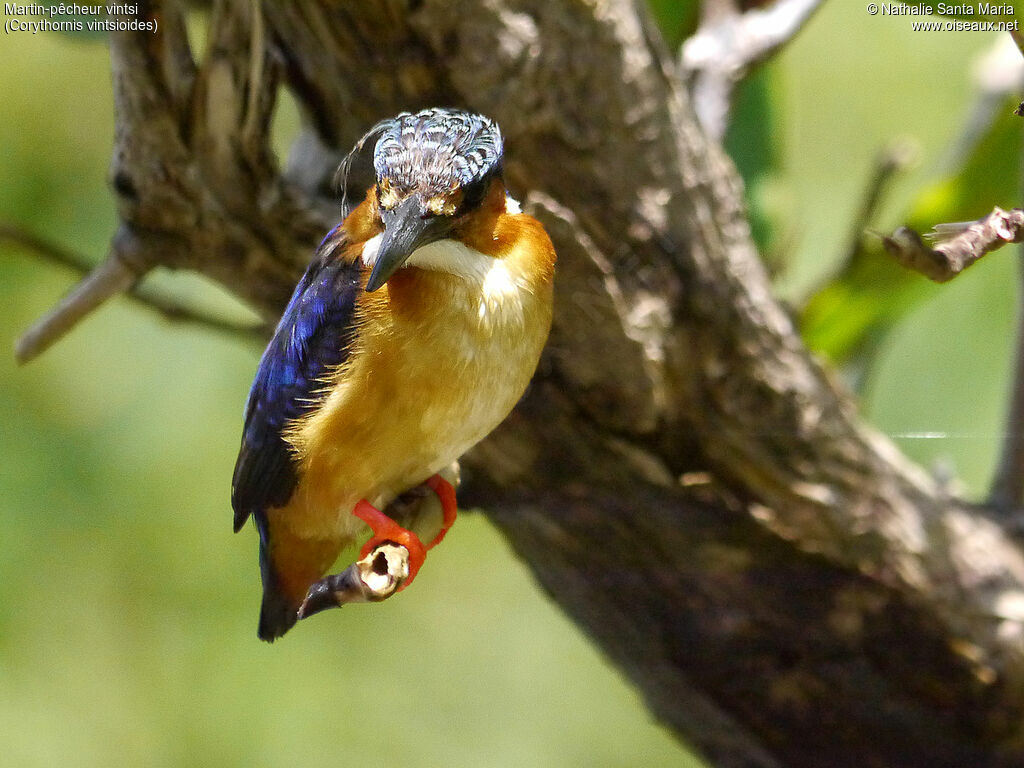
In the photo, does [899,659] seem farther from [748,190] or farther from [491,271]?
[491,271]

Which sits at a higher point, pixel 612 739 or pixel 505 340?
pixel 505 340

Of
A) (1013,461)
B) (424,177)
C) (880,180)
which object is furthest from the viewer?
(1013,461)

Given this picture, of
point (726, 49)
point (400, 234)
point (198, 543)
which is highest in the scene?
point (400, 234)

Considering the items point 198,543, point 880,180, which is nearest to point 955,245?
point 880,180

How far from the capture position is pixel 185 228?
1201 mm

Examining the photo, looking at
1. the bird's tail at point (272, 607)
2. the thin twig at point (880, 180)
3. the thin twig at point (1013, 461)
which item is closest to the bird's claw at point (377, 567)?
the bird's tail at point (272, 607)

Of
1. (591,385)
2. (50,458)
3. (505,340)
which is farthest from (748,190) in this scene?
(50,458)

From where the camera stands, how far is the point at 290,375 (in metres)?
0.98

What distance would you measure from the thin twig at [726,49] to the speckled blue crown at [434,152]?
109cm

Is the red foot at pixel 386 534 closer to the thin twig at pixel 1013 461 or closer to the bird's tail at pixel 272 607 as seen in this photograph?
the bird's tail at pixel 272 607

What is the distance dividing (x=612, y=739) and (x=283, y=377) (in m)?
2.36

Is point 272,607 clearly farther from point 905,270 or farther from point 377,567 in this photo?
point 905,270

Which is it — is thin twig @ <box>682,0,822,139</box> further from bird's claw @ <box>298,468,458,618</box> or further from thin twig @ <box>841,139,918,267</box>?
bird's claw @ <box>298,468,458,618</box>

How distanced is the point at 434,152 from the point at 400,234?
0.07 metres
